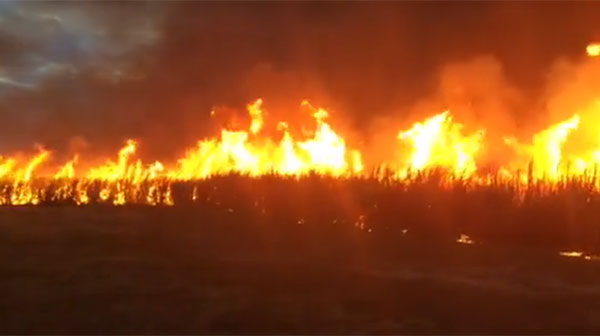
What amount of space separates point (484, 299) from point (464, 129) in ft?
65.2

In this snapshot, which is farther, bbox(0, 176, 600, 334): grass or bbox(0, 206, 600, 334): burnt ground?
bbox(0, 176, 600, 334): grass

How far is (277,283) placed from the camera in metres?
15.8

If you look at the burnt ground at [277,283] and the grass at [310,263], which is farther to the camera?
the grass at [310,263]

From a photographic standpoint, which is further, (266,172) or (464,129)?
(464,129)

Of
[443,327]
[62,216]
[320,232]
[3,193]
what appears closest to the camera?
[443,327]

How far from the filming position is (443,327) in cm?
1319

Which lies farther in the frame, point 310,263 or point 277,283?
point 310,263

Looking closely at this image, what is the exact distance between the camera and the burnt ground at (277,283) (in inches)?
525

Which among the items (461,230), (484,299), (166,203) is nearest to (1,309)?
(484,299)

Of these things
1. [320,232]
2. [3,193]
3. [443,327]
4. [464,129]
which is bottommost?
[443,327]

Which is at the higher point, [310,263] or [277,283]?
[310,263]

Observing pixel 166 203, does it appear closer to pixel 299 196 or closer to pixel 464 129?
pixel 299 196

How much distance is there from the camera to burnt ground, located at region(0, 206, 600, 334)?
13.3 m

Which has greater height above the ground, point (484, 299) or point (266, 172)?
point (266, 172)
